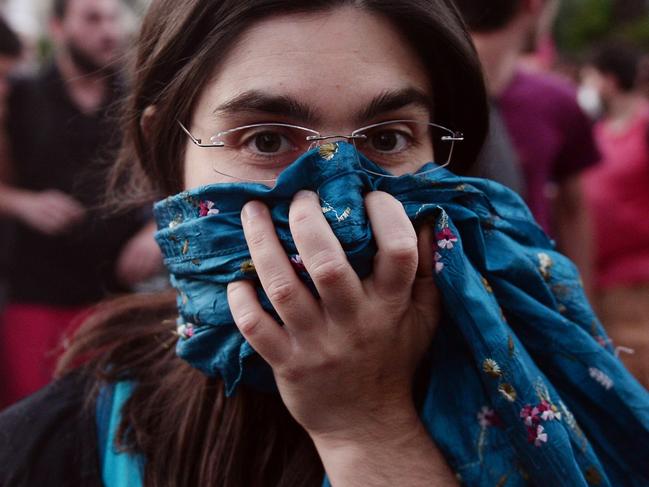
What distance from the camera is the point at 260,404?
58.1 inches

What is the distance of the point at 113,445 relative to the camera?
1.43 m

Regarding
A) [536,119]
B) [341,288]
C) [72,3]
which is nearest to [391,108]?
[341,288]

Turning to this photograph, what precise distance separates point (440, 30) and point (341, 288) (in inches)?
23.1

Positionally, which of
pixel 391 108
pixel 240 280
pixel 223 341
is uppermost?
pixel 391 108

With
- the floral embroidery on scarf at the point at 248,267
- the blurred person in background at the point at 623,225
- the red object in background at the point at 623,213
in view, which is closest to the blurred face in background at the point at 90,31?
the blurred person in background at the point at 623,225

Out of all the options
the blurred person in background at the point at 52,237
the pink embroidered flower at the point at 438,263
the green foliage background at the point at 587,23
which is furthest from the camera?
the green foliage background at the point at 587,23

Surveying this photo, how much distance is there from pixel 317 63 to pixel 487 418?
68cm

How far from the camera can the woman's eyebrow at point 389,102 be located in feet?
4.55

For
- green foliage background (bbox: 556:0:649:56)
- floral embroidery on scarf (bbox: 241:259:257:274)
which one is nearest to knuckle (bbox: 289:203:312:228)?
floral embroidery on scarf (bbox: 241:259:257:274)

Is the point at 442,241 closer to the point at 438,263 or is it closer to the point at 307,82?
the point at 438,263

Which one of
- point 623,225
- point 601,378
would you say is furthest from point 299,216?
point 623,225

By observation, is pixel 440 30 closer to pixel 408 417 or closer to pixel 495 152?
pixel 408 417

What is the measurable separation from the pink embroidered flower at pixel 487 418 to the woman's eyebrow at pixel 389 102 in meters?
0.55

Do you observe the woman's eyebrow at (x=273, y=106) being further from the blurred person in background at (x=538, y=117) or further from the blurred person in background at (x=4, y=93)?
the blurred person in background at (x=4, y=93)
